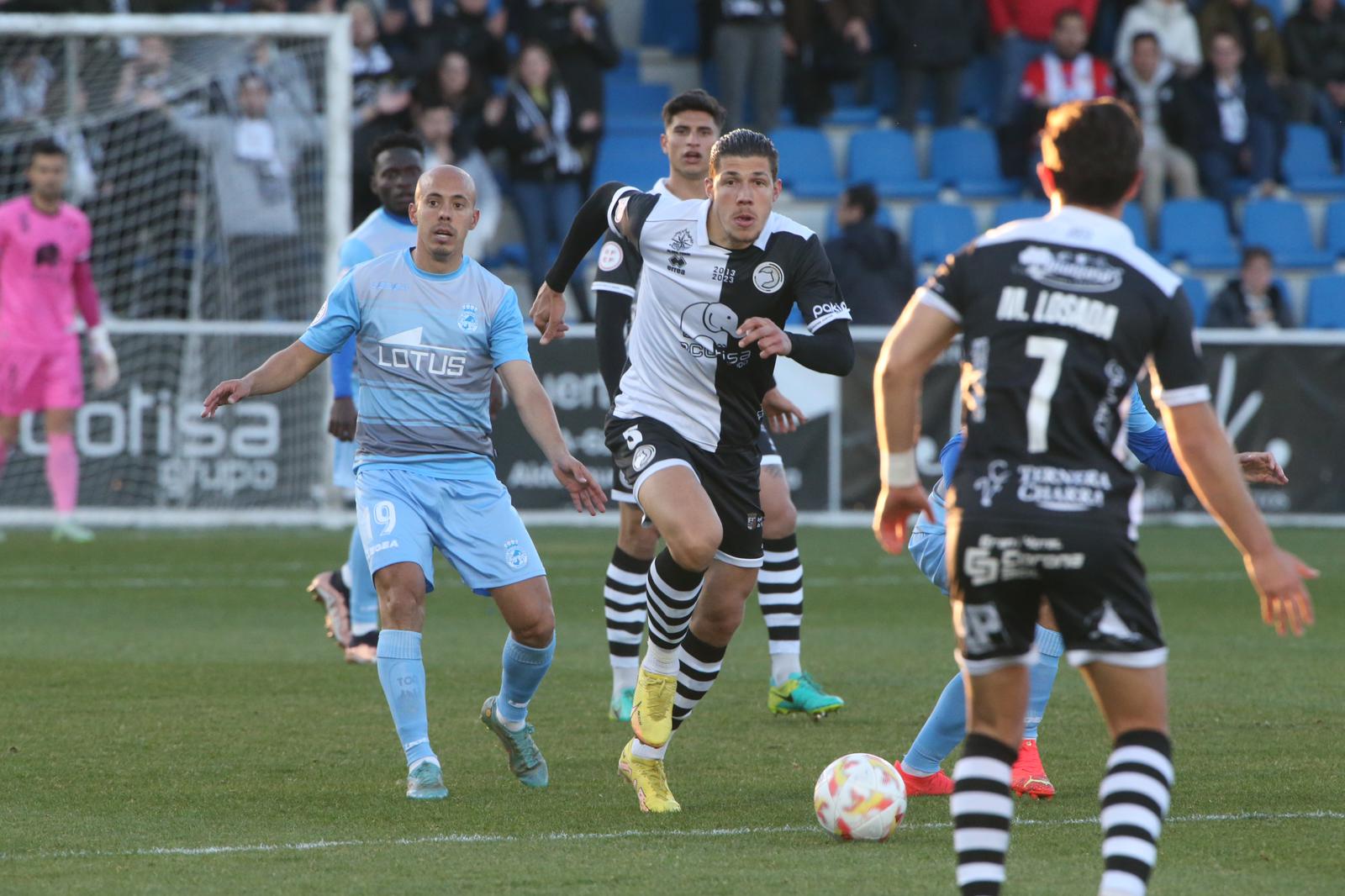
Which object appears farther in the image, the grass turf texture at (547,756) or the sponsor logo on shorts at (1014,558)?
the grass turf texture at (547,756)

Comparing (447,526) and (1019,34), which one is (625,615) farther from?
(1019,34)

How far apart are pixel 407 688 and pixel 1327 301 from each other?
14.9 m

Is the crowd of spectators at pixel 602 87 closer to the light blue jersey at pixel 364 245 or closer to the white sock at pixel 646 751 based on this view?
the light blue jersey at pixel 364 245

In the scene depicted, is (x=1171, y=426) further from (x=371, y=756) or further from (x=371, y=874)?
(x=371, y=756)

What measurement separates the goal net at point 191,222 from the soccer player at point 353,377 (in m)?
5.63

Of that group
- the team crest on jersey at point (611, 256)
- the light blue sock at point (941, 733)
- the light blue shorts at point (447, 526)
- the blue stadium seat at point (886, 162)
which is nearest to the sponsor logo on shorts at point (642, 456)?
the light blue shorts at point (447, 526)

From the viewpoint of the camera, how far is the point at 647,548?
785cm

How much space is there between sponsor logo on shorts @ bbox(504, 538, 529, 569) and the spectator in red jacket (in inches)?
550

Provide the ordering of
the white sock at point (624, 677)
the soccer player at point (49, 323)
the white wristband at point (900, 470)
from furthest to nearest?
the soccer player at point (49, 323) → the white sock at point (624, 677) → the white wristband at point (900, 470)

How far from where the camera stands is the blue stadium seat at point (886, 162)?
19.3m

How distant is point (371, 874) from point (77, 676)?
4.21 metres

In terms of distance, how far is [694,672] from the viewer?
20.6ft

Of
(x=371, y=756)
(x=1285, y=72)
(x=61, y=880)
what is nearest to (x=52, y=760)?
(x=371, y=756)

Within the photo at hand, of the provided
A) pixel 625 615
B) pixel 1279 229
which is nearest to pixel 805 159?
pixel 1279 229
